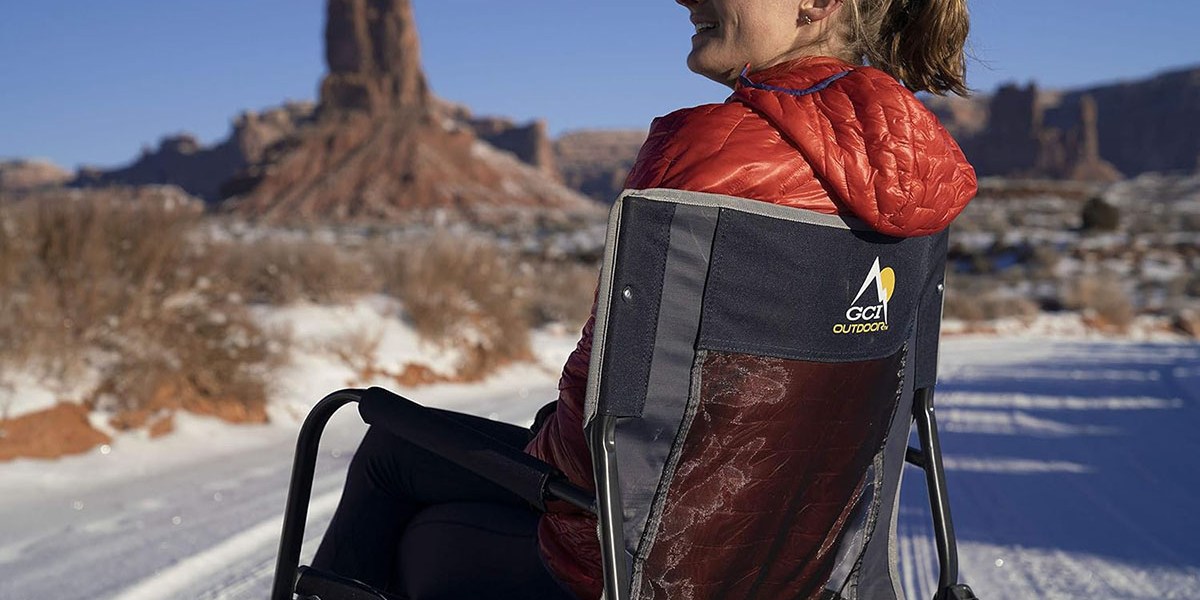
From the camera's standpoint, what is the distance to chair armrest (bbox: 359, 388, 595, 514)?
1.30m

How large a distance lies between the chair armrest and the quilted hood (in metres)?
0.54

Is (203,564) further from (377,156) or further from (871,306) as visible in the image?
(377,156)

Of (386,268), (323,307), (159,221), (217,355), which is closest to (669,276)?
(217,355)

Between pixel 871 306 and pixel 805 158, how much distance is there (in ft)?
0.95

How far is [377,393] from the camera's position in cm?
152

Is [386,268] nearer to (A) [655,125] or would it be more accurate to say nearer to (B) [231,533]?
(B) [231,533]

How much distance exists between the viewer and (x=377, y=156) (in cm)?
7862

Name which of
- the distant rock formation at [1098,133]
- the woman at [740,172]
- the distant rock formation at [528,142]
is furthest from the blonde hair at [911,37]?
the distant rock formation at [528,142]

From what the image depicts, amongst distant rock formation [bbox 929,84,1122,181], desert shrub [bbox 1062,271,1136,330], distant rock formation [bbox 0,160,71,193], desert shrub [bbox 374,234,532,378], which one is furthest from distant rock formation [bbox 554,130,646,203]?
desert shrub [bbox 374,234,532,378]

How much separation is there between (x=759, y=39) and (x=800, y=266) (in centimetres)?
40

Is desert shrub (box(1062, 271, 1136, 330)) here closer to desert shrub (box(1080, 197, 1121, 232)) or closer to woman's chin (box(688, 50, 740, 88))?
desert shrub (box(1080, 197, 1121, 232))

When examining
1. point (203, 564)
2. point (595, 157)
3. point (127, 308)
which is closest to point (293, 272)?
point (127, 308)

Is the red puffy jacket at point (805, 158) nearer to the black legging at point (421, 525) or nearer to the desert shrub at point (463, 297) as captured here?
the black legging at point (421, 525)

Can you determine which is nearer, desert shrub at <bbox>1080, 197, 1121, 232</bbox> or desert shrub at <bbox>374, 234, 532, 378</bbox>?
desert shrub at <bbox>374, 234, 532, 378</bbox>
